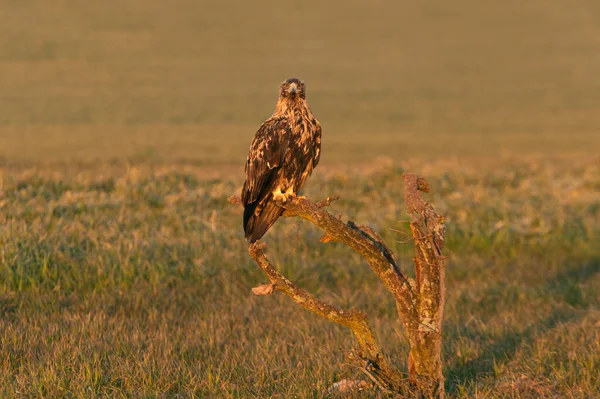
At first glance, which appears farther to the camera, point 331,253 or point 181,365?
point 331,253

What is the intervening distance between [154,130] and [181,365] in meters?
37.7

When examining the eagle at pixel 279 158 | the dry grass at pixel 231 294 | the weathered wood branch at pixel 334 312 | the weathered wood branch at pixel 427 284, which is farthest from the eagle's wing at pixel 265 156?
the weathered wood branch at pixel 427 284

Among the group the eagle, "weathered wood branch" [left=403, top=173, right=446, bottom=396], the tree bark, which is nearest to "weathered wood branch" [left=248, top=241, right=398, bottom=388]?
the tree bark

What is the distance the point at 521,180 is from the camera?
20.8 meters

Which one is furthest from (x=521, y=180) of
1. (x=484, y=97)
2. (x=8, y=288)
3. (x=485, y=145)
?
(x=484, y=97)

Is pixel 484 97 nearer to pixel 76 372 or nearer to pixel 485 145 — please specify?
pixel 485 145

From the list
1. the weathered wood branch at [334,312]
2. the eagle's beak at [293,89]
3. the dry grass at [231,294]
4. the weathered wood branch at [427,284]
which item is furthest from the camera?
the eagle's beak at [293,89]

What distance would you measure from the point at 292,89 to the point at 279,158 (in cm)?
66

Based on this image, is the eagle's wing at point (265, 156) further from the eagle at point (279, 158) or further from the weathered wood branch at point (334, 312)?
the weathered wood branch at point (334, 312)

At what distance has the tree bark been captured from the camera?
6.35m

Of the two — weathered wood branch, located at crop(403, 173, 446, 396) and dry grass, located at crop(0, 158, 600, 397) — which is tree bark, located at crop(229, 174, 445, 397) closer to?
weathered wood branch, located at crop(403, 173, 446, 396)

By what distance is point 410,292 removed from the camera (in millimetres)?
6516

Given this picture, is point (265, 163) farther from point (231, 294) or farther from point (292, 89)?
point (231, 294)

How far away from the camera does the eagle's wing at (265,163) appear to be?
23.9 feet
